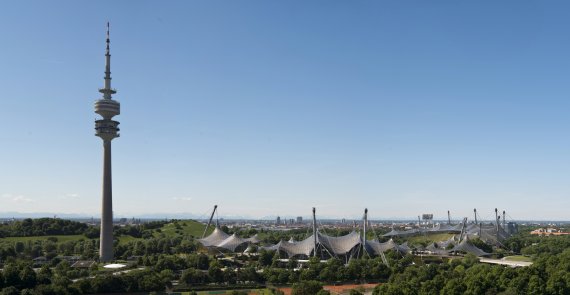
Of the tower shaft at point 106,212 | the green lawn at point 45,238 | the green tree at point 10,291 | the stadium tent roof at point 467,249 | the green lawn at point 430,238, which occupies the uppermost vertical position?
the tower shaft at point 106,212

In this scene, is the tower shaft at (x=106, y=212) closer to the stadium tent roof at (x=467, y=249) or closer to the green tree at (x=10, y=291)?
the green tree at (x=10, y=291)

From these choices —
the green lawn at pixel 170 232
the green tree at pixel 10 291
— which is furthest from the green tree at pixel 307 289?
the green lawn at pixel 170 232

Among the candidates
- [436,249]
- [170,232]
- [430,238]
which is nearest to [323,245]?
[436,249]

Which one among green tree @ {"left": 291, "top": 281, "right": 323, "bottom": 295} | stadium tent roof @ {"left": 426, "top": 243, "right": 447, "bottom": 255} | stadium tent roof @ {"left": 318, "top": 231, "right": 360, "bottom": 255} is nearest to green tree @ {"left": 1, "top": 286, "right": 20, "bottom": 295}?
green tree @ {"left": 291, "top": 281, "right": 323, "bottom": 295}

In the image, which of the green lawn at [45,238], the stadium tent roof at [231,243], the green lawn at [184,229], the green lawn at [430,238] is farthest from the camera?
the green lawn at [430,238]

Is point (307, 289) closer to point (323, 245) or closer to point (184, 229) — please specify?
point (323, 245)

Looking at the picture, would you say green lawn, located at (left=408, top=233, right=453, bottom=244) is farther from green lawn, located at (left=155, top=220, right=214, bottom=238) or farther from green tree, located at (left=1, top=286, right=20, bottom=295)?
green tree, located at (left=1, top=286, right=20, bottom=295)

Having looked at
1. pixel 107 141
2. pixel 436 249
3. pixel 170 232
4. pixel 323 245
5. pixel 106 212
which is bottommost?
pixel 436 249

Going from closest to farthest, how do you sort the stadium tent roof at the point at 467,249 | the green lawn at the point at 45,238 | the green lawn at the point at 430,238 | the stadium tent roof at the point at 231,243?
the green lawn at the point at 45,238 → the stadium tent roof at the point at 231,243 → the stadium tent roof at the point at 467,249 → the green lawn at the point at 430,238

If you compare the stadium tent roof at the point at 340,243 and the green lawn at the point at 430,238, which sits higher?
the stadium tent roof at the point at 340,243
